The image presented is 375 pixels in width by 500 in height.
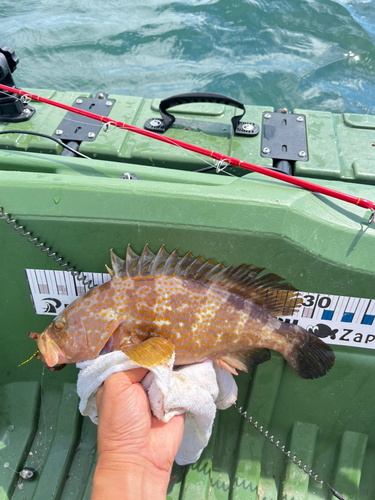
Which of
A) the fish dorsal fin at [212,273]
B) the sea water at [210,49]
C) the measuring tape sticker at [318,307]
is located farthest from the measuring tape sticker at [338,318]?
the sea water at [210,49]

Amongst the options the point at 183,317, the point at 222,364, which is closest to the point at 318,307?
the point at 222,364

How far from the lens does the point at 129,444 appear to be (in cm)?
150

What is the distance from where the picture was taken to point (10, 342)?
6.76ft

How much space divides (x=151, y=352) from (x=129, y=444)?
36 centimetres

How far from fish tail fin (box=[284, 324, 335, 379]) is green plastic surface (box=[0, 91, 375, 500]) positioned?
17 cm

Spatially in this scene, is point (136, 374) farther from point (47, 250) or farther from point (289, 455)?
point (289, 455)

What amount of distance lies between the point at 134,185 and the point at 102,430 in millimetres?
986

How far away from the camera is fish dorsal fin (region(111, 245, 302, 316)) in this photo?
1666 mm

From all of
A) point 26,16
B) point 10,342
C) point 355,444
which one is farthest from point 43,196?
point 26,16

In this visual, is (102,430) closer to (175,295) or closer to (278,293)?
(175,295)

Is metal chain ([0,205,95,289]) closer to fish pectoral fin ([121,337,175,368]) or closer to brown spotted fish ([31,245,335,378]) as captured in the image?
brown spotted fish ([31,245,335,378])

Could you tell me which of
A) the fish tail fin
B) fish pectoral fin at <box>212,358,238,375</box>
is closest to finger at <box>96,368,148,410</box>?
fish pectoral fin at <box>212,358,238,375</box>

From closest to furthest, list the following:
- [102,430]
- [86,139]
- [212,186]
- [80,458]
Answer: [102,430]
[212,186]
[80,458]
[86,139]

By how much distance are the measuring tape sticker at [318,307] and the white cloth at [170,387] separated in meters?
0.37
